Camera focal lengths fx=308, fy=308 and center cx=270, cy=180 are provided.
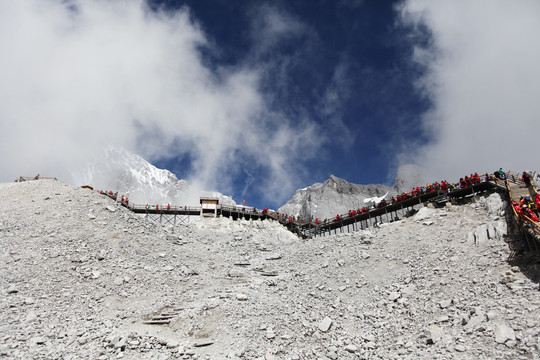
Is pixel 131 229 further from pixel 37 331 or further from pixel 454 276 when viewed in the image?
pixel 454 276

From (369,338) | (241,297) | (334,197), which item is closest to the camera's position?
→ (369,338)

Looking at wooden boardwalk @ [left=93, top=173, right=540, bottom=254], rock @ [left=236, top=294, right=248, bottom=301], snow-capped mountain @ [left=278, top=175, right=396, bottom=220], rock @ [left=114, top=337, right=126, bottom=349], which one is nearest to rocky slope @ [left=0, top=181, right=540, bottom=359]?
rock @ [left=114, top=337, right=126, bottom=349]

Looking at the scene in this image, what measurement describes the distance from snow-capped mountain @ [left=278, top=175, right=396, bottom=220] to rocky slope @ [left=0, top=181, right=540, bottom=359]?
264 ft

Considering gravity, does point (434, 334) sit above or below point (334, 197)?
below

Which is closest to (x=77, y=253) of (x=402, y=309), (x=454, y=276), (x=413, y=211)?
(x=402, y=309)

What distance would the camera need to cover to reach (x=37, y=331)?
17.4 metres

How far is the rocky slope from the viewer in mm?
15914

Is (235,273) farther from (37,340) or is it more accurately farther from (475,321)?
(475,321)

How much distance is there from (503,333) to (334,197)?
10425cm

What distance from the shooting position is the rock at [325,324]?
1865 centimetres

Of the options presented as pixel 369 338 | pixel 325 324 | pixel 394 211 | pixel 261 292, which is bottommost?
pixel 369 338

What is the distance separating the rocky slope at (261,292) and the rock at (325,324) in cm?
10

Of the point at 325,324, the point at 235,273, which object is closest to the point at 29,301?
the point at 235,273

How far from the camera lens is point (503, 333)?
1336 centimetres
